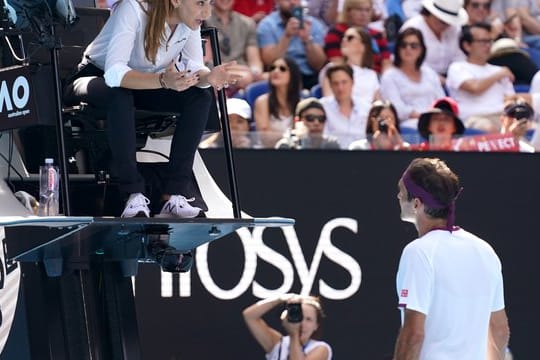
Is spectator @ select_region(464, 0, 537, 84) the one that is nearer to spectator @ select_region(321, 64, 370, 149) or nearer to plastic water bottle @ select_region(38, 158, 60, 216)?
spectator @ select_region(321, 64, 370, 149)

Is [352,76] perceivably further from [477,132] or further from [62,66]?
[62,66]

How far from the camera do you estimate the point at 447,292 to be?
5672 mm

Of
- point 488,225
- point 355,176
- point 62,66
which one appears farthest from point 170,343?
point 62,66

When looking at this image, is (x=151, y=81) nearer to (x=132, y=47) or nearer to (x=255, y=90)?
(x=132, y=47)

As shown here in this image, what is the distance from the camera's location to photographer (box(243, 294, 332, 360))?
9.02m

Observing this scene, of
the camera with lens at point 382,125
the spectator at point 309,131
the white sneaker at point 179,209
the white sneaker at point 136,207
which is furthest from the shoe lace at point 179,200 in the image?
the camera with lens at point 382,125

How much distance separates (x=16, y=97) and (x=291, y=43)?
5.93 metres

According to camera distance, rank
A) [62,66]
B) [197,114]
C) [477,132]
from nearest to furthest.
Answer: [197,114]
[62,66]
[477,132]

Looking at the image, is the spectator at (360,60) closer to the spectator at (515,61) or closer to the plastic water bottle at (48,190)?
the spectator at (515,61)

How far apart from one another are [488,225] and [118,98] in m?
3.85

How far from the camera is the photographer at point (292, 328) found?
9016 millimetres

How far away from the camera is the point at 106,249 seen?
21.9 ft

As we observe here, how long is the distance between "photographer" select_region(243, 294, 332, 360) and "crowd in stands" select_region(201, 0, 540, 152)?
152 centimetres

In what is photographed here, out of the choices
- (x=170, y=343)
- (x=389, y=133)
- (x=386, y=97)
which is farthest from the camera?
(x=386, y=97)
